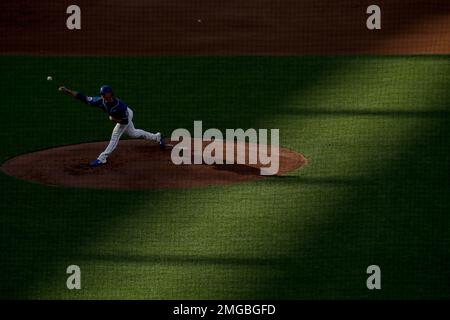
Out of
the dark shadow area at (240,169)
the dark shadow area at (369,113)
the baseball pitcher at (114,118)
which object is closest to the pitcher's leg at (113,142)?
the baseball pitcher at (114,118)

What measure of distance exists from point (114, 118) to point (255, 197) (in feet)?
7.48

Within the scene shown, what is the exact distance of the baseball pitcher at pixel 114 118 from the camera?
14.2 metres

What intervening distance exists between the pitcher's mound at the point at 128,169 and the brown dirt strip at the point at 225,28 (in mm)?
5179

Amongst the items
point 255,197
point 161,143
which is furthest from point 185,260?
point 161,143

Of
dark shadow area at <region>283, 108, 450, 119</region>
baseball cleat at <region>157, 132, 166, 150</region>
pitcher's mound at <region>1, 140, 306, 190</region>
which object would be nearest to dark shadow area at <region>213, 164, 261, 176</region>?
pitcher's mound at <region>1, 140, 306, 190</region>

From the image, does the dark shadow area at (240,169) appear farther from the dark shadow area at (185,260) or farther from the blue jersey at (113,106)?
the dark shadow area at (185,260)

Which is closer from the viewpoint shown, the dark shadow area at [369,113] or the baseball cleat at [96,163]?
the baseball cleat at [96,163]

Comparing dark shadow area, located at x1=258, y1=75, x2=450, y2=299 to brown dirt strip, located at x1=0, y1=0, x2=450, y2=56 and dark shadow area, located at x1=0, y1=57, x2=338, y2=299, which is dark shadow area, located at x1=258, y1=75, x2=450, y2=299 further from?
brown dirt strip, located at x1=0, y1=0, x2=450, y2=56

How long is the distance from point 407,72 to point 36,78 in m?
6.36

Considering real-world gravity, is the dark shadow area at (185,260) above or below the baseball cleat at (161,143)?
below

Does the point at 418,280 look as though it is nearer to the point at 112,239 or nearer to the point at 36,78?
A: the point at 112,239

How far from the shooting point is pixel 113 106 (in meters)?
14.5

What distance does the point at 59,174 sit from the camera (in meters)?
14.6

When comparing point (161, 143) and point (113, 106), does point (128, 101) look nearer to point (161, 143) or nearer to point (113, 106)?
point (161, 143)
